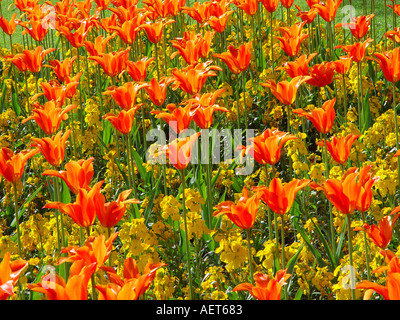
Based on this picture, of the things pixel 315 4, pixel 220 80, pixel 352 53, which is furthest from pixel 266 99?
pixel 352 53

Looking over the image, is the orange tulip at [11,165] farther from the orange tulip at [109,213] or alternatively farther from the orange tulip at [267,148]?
the orange tulip at [267,148]

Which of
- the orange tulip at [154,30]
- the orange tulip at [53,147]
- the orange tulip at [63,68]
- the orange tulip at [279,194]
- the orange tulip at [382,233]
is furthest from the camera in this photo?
the orange tulip at [154,30]

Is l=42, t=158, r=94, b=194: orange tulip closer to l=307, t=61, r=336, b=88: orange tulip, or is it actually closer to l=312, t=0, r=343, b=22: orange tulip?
l=307, t=61, r=336, b=88: orange tulip

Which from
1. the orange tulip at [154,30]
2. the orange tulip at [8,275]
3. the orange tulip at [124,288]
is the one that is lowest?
the orange tulip at [124,288]

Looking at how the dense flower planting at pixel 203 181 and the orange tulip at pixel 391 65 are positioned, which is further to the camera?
the orange tulip at pixel 391 65

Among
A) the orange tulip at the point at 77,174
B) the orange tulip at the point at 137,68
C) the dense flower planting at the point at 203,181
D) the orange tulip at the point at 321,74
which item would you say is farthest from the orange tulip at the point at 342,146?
the orange tulip at the point at 137,68

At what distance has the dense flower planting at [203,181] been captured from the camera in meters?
2.45

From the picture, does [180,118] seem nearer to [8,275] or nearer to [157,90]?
[157,90]

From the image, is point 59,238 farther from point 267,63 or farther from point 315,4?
point 267,63

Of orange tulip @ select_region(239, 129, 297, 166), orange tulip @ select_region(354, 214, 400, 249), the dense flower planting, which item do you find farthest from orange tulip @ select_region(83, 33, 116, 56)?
orange tulip @ select_region(354, 214, 400, 249)

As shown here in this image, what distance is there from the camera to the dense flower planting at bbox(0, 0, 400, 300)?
96.3 inches

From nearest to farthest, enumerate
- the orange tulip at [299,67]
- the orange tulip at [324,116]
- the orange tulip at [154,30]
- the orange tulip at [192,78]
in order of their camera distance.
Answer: the orange tulip at [324,116] < the orange tulip at [192,78] < the orange tulip at [299,67] < the orange tulip at [154,30]

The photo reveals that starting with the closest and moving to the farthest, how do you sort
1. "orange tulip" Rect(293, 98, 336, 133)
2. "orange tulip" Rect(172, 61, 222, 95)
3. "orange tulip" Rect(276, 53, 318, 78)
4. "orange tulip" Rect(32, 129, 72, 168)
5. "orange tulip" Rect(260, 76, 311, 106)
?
"orange tulip" Rect(32, 129, 72, 168) → "orange tulip" Rect(293, 98, 336, 133) → "orange tulip" Rect(260, 76, 311, 106) → "orange tulip" Rect(172, 61, 222, 95) → "orange tulip" Rect(276, 53, 318, 78)

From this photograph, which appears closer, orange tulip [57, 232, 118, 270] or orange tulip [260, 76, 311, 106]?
orange tulip [57, 232, 118, 270]
